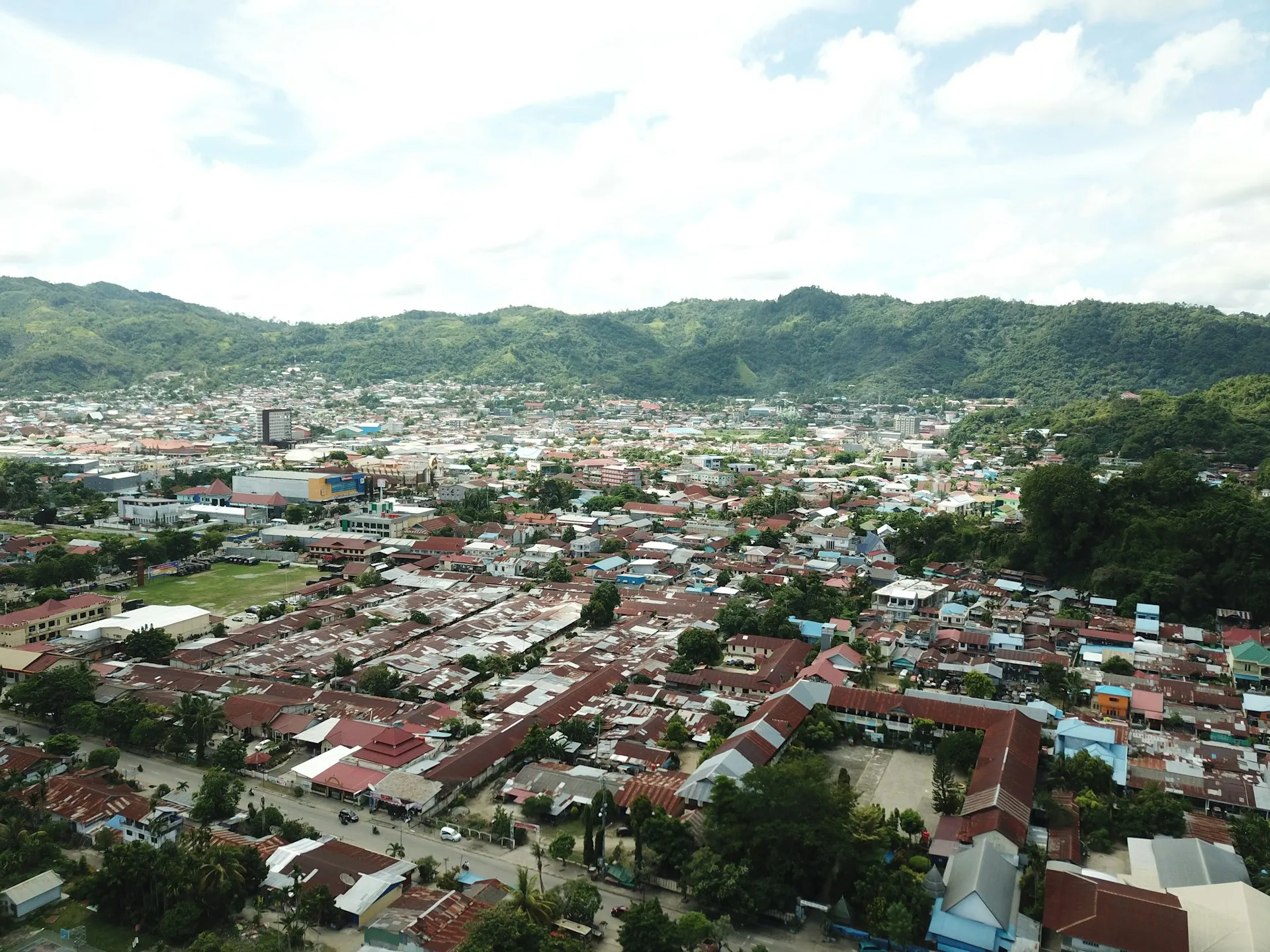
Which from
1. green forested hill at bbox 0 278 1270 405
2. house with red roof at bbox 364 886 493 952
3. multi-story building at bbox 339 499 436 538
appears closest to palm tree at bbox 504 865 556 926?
house with red roof at bbox 364 886 493 952

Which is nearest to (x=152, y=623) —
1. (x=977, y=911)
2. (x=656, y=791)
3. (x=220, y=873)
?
(x=220, y=873)

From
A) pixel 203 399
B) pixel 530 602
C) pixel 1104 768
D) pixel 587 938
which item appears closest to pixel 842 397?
pixel 203 399

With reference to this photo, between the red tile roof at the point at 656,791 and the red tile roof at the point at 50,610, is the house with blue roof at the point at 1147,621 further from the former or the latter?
the red tile roof at the point at 50,610

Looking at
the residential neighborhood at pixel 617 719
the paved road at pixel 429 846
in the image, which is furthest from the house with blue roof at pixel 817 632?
the paved road at pixel 429 846

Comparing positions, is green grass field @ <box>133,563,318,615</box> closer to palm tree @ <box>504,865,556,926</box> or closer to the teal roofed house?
palm tree @ <box>504,865,556,926</box>

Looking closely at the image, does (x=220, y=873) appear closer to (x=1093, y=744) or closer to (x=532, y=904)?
(x=532, y=904)

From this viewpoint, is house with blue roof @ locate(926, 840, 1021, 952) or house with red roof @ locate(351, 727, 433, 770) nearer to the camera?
house with blue roof @ locate(926, 840, 1021, 952)
